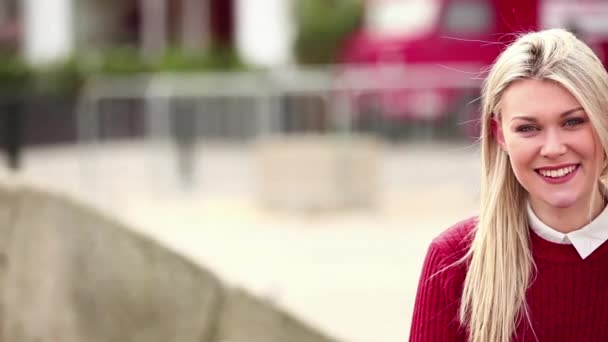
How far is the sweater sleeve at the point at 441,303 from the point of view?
7.75 feet

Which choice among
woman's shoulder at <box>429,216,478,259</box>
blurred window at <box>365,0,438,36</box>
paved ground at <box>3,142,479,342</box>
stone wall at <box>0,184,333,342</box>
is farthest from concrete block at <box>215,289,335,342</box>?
blurred window at <box>365,0,438,36</box>

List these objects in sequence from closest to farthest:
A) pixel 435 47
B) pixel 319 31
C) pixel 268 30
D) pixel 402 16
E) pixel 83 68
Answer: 1. pixel 435 47
2. pixel 402 16
3. pixel 83 68
4. pixel 319 31
5. pixel 268 30

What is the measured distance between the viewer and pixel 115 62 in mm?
23469

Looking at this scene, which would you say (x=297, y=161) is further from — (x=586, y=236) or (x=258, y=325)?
(x=586, y=236)

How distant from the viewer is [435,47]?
18406mm

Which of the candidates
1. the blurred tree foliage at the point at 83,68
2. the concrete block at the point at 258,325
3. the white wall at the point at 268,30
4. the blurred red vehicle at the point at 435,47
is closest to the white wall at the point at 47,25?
the blurred tree foliage at the point at 83,68

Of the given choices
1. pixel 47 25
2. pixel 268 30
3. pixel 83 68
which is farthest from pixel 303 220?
pixel 47 25

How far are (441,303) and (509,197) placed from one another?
227mm

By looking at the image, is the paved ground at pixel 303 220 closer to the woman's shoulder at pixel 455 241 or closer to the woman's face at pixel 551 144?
the woman's shoulder at pixel 455 241

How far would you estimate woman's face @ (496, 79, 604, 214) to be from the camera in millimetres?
2252

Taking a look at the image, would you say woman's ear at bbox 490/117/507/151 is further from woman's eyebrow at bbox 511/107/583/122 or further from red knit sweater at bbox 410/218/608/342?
red knit sweater at bbox 410/218/608/342

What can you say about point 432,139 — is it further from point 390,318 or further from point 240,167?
point 390,318

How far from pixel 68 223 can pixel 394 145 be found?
340 inches

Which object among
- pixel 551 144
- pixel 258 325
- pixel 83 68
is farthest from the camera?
pixel 83 68
